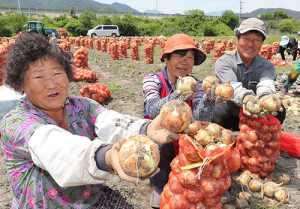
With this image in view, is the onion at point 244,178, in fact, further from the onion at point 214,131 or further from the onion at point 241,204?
the onion at point 214,131

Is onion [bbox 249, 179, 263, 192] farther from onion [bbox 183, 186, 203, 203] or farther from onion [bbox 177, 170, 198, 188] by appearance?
onion [bbox 177, 170, 198, 188]

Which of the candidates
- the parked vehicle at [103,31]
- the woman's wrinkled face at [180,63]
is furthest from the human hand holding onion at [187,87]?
the parked vehicle at [103,31]

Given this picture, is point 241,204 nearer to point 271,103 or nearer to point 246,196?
point 246,196

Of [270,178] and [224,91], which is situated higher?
[224,91]

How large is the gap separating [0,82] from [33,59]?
14.2 ft

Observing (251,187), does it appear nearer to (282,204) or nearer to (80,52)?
(282,204)

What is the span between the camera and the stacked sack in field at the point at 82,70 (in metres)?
7.33

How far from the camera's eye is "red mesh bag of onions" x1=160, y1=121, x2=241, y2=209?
5.27 ft

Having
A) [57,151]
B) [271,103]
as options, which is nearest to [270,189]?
[271,103]

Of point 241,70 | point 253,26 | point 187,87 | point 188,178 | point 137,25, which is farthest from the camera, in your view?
point 137,25

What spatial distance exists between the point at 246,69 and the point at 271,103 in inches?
41.5

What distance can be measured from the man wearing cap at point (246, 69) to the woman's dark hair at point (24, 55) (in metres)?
2.07

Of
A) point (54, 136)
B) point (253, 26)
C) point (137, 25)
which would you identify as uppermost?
point (137, 25)

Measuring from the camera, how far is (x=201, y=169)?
5.09 ft
